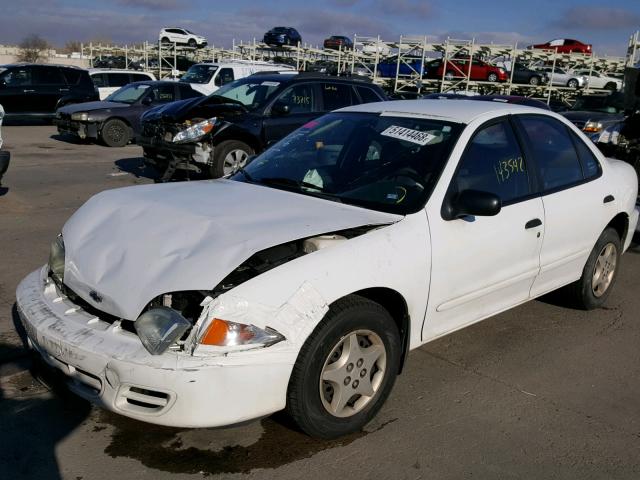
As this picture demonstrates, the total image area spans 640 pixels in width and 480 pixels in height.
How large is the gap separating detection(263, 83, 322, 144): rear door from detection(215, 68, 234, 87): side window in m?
8.51

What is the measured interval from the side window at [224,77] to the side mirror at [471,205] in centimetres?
1535

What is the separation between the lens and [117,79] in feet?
67.7

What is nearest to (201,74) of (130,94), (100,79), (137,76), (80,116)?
(137,76)

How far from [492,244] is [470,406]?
93 cm

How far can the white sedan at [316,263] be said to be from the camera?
2.73m

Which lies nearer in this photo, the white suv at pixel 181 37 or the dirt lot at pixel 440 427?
the dirt lot at pixel 440 427

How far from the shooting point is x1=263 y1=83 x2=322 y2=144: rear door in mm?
9633

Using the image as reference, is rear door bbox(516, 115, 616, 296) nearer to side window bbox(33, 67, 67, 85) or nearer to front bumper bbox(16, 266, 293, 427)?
front bumper bbox(16, 266, 293, 427)

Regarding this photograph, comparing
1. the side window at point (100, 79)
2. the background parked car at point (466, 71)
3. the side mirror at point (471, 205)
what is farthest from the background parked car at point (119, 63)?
the side mirror at point (471, 205)

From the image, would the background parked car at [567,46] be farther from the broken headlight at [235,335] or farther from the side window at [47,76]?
Answer: the broken headlight at [235,335]

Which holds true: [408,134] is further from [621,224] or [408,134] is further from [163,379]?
[621,224]

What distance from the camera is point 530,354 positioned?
432 centimetres

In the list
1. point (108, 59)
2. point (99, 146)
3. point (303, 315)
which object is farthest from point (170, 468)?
point (108, 59)

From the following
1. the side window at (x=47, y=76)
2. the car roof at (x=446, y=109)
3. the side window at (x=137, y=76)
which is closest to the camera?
the car roof at (x=446, y=109)
